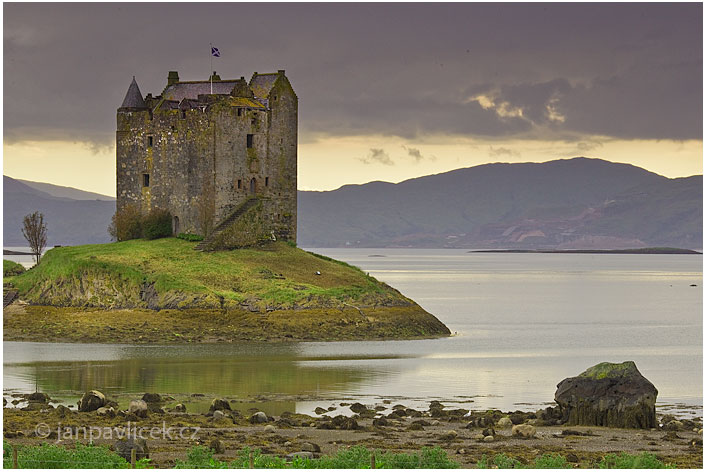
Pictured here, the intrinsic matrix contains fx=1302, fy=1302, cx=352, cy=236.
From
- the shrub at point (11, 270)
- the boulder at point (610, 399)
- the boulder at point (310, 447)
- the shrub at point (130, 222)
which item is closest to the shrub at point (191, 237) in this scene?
the shrub at point (130, 222)

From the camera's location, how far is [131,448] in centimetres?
2602

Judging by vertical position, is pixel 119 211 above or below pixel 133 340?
above

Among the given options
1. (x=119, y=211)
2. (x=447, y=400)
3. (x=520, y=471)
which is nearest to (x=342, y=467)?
(x=520, y=471)

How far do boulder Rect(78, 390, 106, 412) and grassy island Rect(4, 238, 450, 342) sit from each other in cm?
2067

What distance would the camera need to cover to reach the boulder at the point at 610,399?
107 ft

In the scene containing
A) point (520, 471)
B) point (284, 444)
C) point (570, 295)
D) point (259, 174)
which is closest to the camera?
point (520, 471)

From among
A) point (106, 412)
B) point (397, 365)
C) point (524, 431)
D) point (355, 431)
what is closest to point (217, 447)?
point (355, 431)

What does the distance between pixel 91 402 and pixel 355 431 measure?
7661 mm

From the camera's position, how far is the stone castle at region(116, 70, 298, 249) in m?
66.4

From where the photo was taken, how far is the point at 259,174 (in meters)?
67.4

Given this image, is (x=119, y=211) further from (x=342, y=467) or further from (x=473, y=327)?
(x=342, y=467)

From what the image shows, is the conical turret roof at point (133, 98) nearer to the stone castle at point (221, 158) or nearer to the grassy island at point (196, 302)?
the stone castle at point (221, 158)

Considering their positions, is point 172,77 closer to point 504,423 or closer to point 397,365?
point 397,365

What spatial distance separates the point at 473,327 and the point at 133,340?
24.1 m
